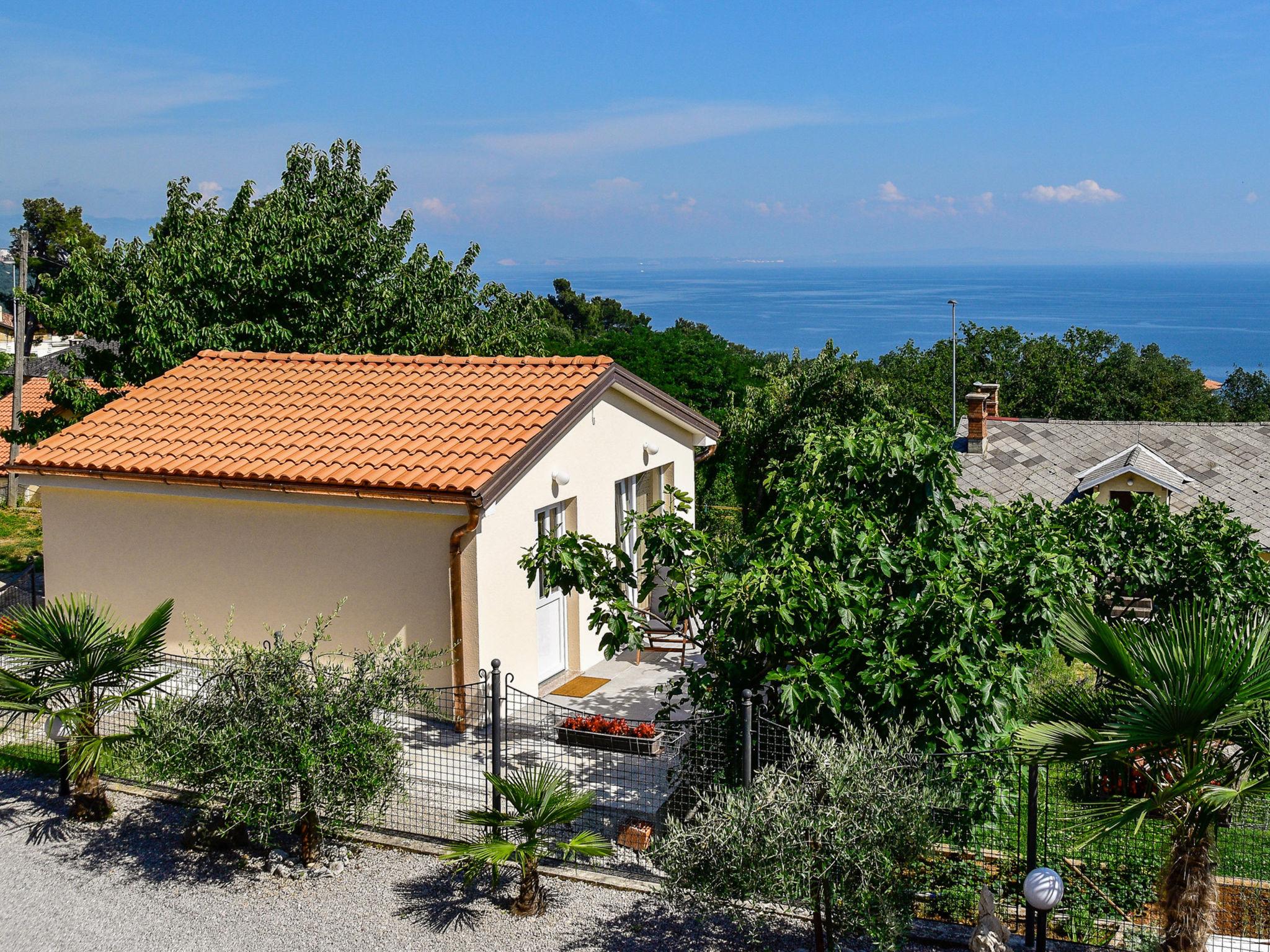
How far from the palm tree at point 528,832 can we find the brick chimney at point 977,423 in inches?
824

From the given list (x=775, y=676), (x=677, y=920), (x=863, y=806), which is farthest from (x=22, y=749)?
(x=863, y=806)

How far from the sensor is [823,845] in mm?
6652

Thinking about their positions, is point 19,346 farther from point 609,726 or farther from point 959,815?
point 959,815

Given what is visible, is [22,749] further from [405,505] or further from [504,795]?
[504,795]

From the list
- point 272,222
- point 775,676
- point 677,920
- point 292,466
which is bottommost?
point 677,920

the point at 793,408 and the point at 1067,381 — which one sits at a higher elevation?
the point at 1067,381

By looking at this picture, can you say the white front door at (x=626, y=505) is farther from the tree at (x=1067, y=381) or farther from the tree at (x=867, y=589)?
the tree at (x=1067, y=381)

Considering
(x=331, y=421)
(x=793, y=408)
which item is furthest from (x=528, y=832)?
(x=793, y=408)

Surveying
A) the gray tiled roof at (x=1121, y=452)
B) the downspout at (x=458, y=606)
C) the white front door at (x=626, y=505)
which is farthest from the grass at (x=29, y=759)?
the gray tiled roof at (x=1121, y=452)

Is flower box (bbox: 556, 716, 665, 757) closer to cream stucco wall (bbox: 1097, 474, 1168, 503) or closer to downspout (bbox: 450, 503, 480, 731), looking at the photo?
downspout (bbox: 450, 503, 480, 731)

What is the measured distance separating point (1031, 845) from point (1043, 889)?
0.54 metres

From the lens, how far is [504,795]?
306 inches

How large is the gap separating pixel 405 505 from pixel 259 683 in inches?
132

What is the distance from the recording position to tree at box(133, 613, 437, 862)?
25.7 feet
